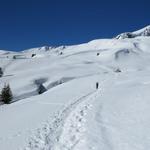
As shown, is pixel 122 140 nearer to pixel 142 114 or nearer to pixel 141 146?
pixel 141 146

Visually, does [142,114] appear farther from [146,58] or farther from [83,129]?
[146,58]

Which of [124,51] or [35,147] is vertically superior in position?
[124,51]

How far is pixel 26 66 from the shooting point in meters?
145

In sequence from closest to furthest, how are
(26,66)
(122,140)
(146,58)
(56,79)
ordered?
(122,140) → (56,79) → (26,66) → (146,58)

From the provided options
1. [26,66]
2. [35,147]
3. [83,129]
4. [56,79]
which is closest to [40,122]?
[83,129]

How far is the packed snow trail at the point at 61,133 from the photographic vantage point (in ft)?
45.5

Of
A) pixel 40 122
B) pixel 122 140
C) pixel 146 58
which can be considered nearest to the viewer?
pixel 122 140

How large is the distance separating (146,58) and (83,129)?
158 metres

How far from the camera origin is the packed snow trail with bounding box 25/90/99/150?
13883 millimetres

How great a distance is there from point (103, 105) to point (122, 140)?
10580mm

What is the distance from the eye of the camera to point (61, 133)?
16172 millimetres

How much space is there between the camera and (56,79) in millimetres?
87000

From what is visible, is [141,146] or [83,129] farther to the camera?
[83,129]

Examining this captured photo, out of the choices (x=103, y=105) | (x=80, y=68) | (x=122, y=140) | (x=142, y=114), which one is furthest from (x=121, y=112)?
(x=80, y=68)
